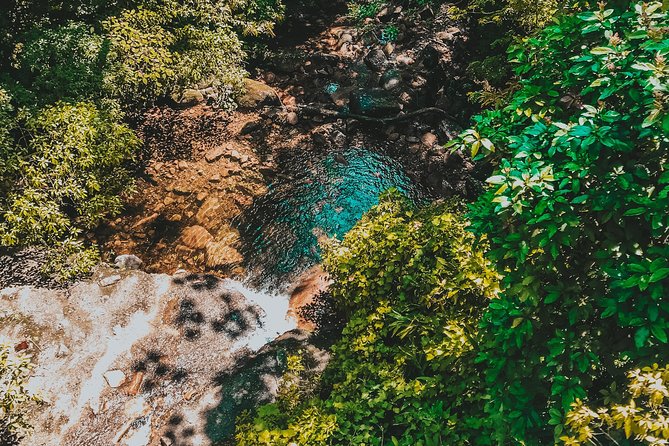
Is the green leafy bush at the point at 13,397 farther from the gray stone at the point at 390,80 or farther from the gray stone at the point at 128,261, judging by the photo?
the gray stone at the point at 390,80

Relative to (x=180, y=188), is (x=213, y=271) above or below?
below

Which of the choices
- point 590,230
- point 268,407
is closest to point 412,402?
point 268,407

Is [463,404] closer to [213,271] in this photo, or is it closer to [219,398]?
[219,398]

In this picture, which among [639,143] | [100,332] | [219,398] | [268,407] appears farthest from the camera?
[100,332]

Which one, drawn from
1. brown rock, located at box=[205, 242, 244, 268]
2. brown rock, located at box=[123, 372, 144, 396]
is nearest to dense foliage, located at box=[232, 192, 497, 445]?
brown rock, located at box=[123, 372, 144, 396]

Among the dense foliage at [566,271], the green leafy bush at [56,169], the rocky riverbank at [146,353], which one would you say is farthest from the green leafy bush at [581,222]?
the green leafy bush at [56,169]

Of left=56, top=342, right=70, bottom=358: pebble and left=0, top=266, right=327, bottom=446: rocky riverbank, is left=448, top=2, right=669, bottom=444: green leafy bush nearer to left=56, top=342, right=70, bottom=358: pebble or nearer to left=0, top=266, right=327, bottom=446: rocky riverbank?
left=0, top=266, right=327, bottom=446: rocky riverbank
